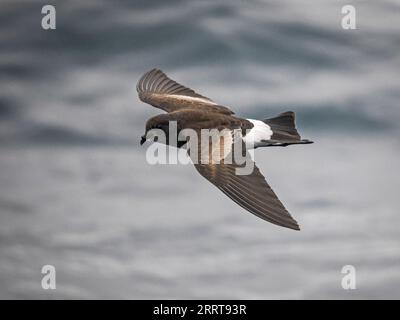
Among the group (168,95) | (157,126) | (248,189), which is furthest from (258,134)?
(168,95)

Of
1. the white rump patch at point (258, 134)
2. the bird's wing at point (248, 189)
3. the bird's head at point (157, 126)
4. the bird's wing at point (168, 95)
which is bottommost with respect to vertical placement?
the bird's wing at point (248, 189)

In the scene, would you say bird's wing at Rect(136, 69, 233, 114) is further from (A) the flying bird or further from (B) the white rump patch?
(B) the white rump patch

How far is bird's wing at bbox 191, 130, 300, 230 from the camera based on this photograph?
5336mm

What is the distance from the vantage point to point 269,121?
7.09 meters

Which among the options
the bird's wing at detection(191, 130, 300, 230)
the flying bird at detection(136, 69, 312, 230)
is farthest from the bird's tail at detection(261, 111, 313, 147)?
the bird's wing at detection(191, 130, 300, 230)

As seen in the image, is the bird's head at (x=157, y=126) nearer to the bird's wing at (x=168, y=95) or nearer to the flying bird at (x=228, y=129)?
the flying bird at (x=228, y=129)

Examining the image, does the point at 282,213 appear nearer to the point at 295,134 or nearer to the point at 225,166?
the point at 225,166

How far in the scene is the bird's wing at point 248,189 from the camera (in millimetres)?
5336

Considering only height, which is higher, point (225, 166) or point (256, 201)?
point (225, 166)

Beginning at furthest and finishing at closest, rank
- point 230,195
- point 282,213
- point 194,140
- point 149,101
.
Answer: point 149,101
point 194,140
point 230,195
point 282,213

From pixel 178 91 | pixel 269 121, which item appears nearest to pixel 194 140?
pixel 269 121

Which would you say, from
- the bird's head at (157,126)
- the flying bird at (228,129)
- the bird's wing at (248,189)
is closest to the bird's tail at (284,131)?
the flying bird at (228,129)

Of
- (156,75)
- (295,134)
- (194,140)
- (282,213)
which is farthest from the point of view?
(156,75)

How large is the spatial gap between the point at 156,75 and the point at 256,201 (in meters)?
3.35
